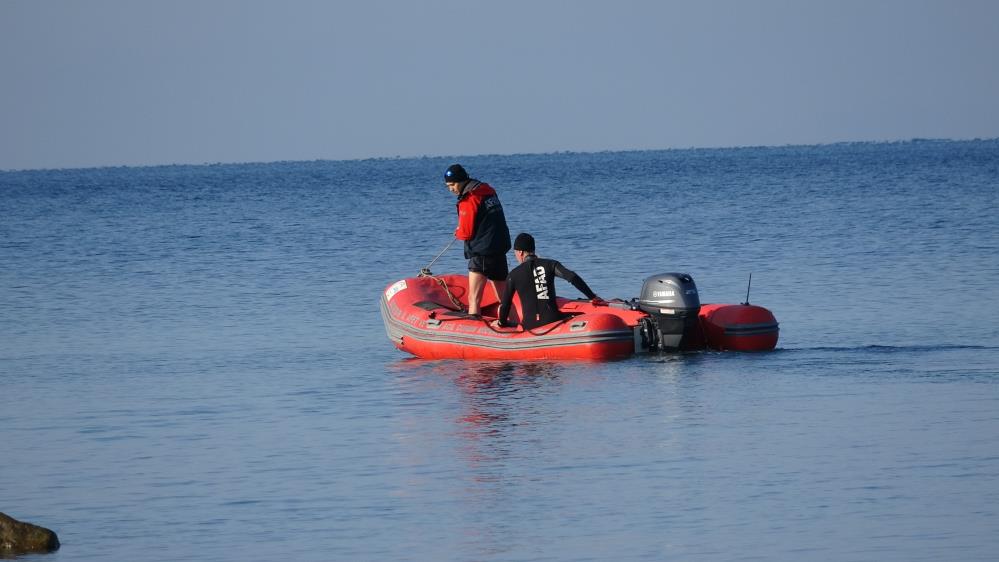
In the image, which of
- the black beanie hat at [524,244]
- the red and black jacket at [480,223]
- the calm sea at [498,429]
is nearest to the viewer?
the calm sea at [498,429]

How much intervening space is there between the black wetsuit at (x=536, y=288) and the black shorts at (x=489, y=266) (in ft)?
2.46

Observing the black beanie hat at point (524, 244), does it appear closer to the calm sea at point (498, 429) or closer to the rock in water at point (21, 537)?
the calm sea at point (498, 429)

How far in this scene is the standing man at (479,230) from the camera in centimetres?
1341

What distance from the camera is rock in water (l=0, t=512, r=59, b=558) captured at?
24.0 feet

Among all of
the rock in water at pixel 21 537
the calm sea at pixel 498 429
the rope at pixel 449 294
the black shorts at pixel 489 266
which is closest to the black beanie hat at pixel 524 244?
the black shorts at pixel 489 266

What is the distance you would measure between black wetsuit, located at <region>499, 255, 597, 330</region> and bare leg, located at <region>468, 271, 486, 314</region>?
0.77 m

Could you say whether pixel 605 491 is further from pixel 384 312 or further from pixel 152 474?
pixel 384 312

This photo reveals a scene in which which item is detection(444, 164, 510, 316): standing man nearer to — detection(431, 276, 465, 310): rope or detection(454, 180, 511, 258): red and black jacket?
detection(454, 180, 511, 258): red and black jacket

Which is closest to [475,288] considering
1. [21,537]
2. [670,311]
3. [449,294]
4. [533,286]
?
[449,294]

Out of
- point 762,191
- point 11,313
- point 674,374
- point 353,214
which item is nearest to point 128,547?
point 674,374

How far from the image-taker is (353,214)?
150 feet

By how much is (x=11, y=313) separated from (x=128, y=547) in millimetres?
11771

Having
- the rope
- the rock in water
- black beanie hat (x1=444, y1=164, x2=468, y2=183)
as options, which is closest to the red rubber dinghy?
the rope

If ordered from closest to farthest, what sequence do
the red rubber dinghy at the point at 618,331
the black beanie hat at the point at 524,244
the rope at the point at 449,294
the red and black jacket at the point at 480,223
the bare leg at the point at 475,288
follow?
1. the red rubber dinghy at the point at 618,331
2. the black beanie hat at the point at 524,244
3. the red and black jacket at the point at 480,223
4. the bare leg at the point at 475,288
5. the rope at the point at 449,294
